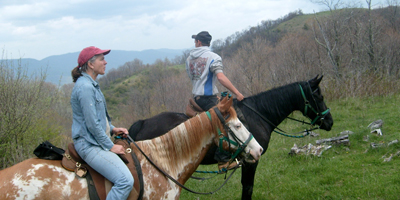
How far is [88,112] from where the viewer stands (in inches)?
105

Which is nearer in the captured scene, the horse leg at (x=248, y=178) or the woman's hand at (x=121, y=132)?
the woman's hand at (x=121, y=132)

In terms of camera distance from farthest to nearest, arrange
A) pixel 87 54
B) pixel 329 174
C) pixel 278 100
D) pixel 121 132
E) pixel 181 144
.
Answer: pixel 329 174 → pixel 278 100 → pixel 121 132 → pixel 181 144 → pixel 87 54

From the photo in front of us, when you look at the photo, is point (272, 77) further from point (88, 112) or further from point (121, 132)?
point (88, 112)

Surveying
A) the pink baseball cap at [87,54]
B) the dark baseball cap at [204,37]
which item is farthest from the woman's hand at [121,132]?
the dark baseball cap at [204,37]

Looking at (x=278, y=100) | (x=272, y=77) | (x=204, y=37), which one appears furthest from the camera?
(x=272, y=77)

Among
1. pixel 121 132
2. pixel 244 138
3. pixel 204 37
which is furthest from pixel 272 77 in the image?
pixel 121 132

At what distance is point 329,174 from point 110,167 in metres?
5.00

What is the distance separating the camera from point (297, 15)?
105 m

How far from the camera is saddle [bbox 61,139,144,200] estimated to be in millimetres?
2689

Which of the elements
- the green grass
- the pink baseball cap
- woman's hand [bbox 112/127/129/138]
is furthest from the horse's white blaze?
the green grass

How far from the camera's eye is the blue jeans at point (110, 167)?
105 inches

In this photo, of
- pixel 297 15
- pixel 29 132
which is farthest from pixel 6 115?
pixel 297 15

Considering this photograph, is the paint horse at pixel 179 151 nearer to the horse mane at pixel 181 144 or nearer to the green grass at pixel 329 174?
the horse mane at pixel 181 144

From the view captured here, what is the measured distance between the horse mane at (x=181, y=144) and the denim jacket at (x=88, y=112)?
0.54 meters
